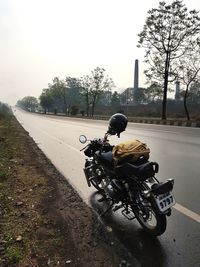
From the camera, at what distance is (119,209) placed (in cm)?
557

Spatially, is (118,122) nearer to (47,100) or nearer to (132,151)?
(132,151)

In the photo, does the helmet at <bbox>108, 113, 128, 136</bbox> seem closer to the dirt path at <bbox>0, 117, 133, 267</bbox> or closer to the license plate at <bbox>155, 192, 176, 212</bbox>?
the dirt path at <bbox>0, 117, 133, 267</bbox>

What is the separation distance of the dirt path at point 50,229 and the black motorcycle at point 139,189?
0.47 m

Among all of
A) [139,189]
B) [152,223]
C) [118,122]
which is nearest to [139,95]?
[118,122]

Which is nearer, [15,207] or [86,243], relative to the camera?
[86,243]

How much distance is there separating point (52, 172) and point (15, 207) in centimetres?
316

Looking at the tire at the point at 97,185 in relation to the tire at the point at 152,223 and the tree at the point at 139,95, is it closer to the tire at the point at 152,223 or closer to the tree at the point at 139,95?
the tire at the point at 152,223

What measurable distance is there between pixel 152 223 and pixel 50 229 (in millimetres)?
1284

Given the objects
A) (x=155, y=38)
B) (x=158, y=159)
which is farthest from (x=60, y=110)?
(x=158, y=159)

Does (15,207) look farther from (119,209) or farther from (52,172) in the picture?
(52,172)

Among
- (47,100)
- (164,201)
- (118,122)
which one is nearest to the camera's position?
(164,201)

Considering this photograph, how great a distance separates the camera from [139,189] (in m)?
4.62

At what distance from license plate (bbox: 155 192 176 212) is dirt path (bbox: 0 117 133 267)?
2.08 ft

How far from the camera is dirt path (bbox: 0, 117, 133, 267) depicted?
382cm
